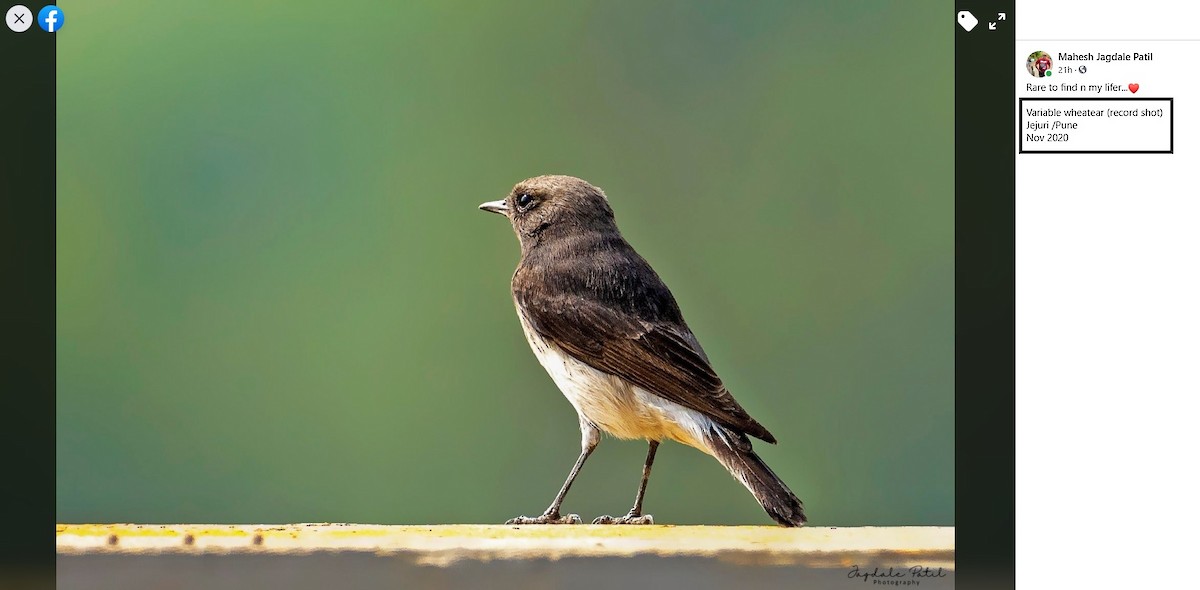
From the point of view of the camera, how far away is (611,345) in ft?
13.7

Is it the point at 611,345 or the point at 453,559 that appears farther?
the point at 611,345

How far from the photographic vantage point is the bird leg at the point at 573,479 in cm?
419

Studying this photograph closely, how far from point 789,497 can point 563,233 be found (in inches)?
55.3

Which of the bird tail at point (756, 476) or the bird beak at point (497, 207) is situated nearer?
the bird tail at point (756, 476)

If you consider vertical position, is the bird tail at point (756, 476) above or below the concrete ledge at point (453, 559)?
above

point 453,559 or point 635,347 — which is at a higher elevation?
point 635,347
